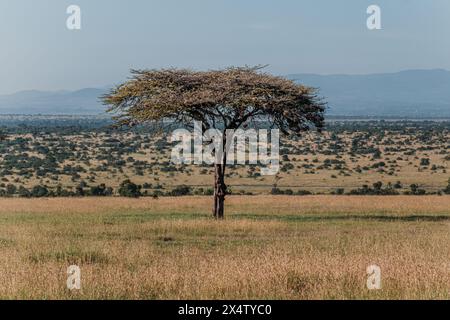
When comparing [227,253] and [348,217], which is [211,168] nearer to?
[348,217]

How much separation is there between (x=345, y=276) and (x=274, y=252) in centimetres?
384

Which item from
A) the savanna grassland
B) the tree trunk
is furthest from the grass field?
the savanna grassland

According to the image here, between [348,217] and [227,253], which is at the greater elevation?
[227,253]

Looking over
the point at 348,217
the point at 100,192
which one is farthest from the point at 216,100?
the point at 100,192

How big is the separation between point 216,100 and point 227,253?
10.6 m

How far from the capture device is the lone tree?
28.0 metres

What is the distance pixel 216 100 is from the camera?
27484 mm

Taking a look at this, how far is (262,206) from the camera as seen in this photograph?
35875 mm

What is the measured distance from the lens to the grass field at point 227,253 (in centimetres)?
1200

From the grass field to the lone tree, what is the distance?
3.67 meters

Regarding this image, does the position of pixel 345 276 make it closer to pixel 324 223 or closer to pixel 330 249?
pixel 330 249

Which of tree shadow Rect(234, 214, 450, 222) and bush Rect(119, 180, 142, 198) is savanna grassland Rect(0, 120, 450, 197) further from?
tree shadow Rect(234, 214, 450, 222)

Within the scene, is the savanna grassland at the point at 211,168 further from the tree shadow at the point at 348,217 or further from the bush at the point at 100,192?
the tree shadow at the point at 348,217
